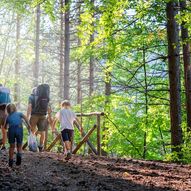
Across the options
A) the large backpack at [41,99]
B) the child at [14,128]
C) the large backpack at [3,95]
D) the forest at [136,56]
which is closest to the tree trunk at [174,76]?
the forest at [136,56]

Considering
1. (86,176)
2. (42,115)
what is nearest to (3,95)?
(42,115)

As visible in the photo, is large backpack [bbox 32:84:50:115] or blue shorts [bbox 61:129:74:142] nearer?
blue shorts [bbox 61:129:74:142]

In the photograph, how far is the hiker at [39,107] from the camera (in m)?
11.6

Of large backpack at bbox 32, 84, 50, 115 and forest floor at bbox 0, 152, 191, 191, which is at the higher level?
large backpack at bbox 32, 84, 50, 115

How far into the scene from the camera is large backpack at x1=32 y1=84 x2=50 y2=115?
38.0 ft

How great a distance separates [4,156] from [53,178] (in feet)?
8.99

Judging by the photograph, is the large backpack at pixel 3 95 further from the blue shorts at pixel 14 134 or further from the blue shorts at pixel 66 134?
the blue shorts at pixel 14 134

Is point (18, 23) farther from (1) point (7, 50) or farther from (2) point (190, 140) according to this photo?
(2) point (190, 140)

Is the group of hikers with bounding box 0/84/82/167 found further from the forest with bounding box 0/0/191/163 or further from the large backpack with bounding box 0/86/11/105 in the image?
the forest with bounding box 0/0/191/163

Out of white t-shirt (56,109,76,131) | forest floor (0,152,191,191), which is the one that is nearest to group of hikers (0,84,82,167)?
white t-shirt (56,109,76,131)

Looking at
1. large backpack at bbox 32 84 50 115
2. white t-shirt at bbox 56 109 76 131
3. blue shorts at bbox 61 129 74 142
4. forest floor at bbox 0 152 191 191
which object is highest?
large backpack at bbox 32 84 50 115

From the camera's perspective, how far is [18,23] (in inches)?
1336

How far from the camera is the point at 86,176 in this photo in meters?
7.75

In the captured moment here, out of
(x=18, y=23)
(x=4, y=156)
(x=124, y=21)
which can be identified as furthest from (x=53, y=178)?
(x=18, y=23)
